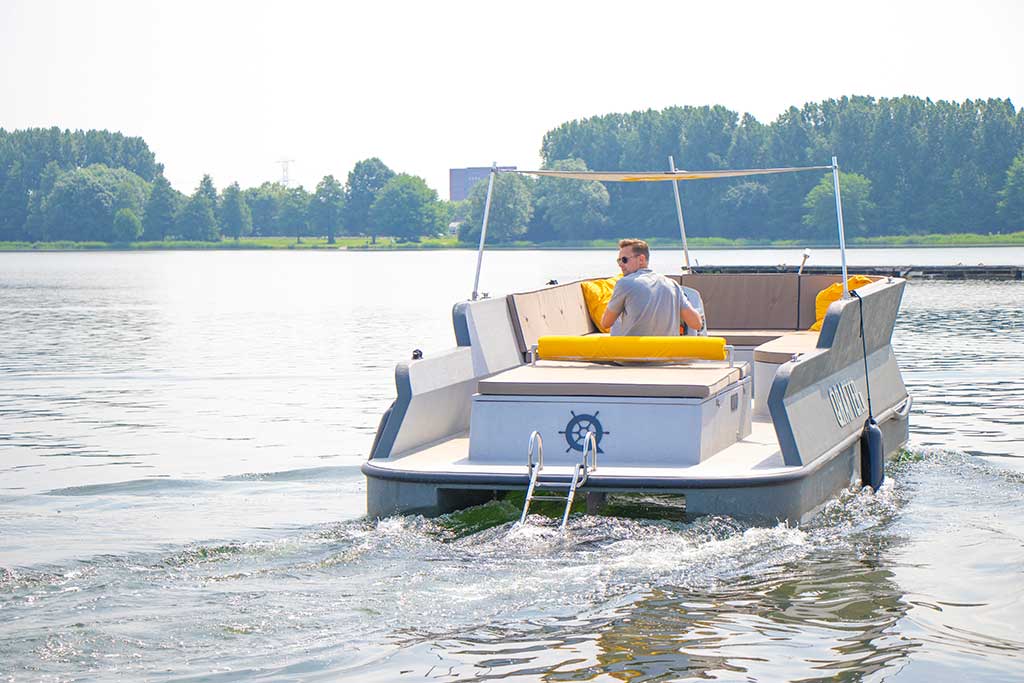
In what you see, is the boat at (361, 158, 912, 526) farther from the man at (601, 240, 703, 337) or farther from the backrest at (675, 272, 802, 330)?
the backrest at (675, 272, 802, 330)

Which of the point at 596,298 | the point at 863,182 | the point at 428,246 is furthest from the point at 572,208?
the point at 596,298

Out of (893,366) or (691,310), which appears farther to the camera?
(893,366)

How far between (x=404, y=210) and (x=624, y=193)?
3907cm

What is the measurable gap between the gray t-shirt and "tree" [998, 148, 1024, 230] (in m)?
128

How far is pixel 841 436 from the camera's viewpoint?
33.0 ft

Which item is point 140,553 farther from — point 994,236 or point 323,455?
point 994,236

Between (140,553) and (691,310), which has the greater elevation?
(691,310)

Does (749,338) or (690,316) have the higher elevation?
(690,316)

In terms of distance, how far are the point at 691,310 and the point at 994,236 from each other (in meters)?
122

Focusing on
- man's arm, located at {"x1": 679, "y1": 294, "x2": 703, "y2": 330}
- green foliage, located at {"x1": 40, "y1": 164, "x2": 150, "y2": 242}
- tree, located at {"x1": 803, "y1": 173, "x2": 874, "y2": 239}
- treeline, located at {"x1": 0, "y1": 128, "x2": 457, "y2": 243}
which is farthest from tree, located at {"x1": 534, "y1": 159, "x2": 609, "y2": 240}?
man's arm, located at {"x1": 679, "y1": 294, "x2": 703, "y2": 330}

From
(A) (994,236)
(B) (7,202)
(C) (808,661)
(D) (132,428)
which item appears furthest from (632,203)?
(C) (808,661)

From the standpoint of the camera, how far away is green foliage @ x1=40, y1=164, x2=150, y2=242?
160125mm

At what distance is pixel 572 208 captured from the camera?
14000 cm

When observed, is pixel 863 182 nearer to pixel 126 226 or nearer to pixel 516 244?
pixel 516 244
